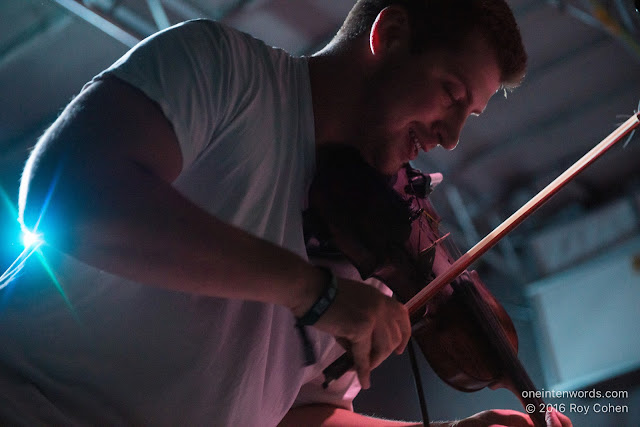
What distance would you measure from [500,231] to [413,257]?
0.62 feet

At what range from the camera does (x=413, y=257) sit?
131 cm

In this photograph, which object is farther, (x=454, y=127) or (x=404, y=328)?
(x=454, y=127)

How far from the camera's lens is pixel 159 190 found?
2.38 feet

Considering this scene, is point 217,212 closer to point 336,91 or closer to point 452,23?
point 336,91

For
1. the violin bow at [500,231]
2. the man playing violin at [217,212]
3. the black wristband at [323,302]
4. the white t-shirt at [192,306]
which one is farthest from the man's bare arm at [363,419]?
the black wristband at [323,302]

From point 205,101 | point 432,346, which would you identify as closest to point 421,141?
point 432,346

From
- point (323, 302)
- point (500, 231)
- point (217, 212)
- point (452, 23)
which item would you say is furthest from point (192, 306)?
point (452, 23)

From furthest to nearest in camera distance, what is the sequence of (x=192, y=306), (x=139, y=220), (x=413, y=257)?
(x=413, y=257) < (x=192, y=306) < (x=139, y=220)

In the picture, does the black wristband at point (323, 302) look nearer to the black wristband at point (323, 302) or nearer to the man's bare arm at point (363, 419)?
the black wristband at point (323, 302)

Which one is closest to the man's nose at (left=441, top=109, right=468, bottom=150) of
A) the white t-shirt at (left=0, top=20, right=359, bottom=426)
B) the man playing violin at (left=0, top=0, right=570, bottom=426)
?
the man playing violin at (left=0, top=0, right=570, bottom=426)

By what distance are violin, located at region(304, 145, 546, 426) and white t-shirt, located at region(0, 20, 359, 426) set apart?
Answer: 6 centimetres

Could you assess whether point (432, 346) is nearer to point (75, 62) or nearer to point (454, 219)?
point (75, 62)

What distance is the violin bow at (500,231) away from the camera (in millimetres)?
1070

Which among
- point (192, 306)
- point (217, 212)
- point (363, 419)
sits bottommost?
point (363, 419)
